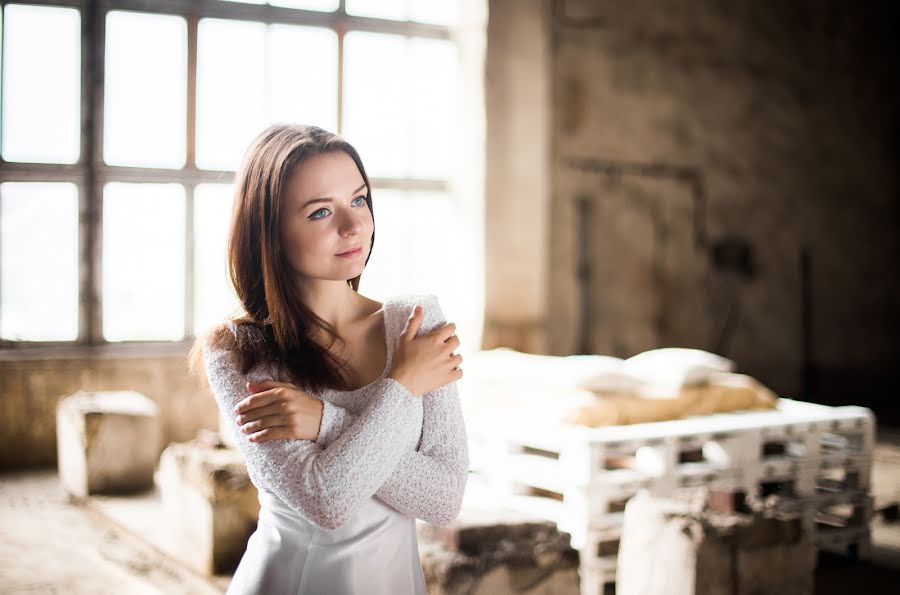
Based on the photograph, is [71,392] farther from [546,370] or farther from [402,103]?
[546,370]

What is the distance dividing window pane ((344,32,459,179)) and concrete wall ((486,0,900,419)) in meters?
0.42

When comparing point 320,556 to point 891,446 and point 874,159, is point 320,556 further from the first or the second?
point 874,159

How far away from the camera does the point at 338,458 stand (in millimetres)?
1105

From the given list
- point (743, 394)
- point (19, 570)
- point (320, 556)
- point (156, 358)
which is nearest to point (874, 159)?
point (743, 394)

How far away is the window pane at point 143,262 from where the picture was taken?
18.6 feet

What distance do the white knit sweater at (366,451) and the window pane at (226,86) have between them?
493 centimetres

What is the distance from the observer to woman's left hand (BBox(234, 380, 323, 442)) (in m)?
1.12

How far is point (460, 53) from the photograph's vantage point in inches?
254

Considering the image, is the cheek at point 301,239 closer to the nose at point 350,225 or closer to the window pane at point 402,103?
the nose at point 350,225

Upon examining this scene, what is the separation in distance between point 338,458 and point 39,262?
510 cm

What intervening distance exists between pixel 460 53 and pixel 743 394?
370 centimetres

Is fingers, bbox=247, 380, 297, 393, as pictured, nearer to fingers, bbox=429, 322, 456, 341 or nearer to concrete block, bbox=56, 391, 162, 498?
fingers, bbox=429, 322, 456, 341

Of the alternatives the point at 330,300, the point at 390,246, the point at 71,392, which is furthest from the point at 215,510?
the point at 390,246

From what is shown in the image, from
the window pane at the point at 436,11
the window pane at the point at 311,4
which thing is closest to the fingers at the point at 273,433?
the window pane at the point at 311,4
